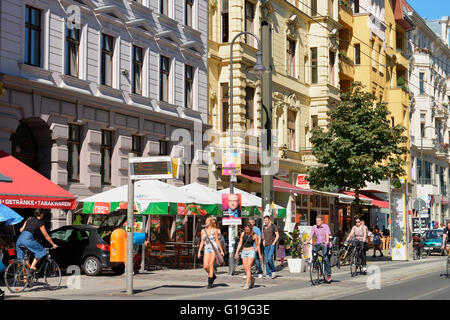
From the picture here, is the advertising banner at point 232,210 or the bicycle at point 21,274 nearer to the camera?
the bicycle at point 21,274

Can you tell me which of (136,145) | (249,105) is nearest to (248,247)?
(136,145)

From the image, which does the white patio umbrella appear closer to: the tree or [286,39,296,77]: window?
the tree

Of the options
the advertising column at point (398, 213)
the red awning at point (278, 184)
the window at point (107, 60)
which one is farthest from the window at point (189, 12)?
the advertising column at point (398, 213)

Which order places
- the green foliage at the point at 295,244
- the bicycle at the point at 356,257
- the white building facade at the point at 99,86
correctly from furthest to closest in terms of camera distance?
the green foliage at the point at 295,244, the bicycle at the point at 356,257, the white building facade at the point at 99,86

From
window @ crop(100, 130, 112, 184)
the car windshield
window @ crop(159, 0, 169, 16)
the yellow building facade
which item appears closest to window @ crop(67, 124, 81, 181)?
window @ crop(100, 130, 112, 184)

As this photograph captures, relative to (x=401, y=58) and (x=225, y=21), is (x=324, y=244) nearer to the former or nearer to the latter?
(x=225, y=21)

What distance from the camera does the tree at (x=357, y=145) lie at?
1339 inches

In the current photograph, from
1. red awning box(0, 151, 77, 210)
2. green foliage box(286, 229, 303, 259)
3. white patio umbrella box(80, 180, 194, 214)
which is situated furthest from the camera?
green foliage box(286, 229, 303, 259)

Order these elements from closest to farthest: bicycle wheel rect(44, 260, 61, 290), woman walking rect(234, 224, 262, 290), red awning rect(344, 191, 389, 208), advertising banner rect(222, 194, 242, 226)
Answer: bicycle wheel rect(44, 260, 61, 290)
woman walking rect(234, 224, 262, 290)
advertising banner rect(222, 194, 242, 226)
red awning rect(344, 191, 389, 208)

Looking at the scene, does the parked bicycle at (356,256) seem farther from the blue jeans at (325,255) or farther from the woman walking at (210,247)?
the woman walking at (210,247)

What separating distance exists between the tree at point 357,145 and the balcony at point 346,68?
14124 mm

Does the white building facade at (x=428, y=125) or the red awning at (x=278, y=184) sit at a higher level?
the white building facade at (x=428, y=125)

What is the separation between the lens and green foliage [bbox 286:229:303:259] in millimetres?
25589

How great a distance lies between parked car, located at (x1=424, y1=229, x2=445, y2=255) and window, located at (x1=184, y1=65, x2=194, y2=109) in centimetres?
1791
